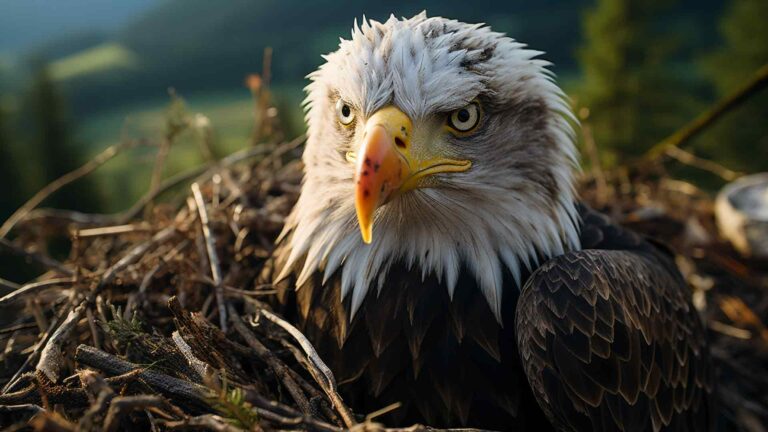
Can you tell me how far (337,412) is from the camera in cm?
177

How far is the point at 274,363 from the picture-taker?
1.97 meters

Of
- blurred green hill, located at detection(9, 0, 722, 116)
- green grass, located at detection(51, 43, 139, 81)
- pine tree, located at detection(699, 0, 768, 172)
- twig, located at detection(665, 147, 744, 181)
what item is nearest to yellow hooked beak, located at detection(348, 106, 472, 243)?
twig, located at detection(665, 147, 744, 181)

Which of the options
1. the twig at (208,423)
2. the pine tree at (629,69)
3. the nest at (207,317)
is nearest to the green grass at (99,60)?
the pine tree at (629,69)

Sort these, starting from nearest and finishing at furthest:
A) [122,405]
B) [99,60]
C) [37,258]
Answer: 1. [122,405]
2. [37,258]
3. [99,60]

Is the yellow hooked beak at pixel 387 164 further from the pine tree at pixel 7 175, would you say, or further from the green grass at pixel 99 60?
the green grass at pixel 99 60

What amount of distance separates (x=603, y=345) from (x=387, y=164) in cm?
90

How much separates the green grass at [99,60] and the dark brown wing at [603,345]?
13.2 metres

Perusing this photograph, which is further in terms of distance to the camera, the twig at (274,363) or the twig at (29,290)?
the twig at (29,290)

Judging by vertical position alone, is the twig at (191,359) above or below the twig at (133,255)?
below

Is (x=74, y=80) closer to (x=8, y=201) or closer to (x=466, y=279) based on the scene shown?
(x=8, y=201)

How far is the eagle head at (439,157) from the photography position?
191 centimetres

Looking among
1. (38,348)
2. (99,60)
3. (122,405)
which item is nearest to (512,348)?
(122,405)

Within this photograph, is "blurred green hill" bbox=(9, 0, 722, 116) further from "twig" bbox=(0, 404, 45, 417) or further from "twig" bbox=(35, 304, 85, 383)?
"twig" bbox=(0, 404, 45, 417)

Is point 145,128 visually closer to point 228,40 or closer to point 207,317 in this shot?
point 228,40
